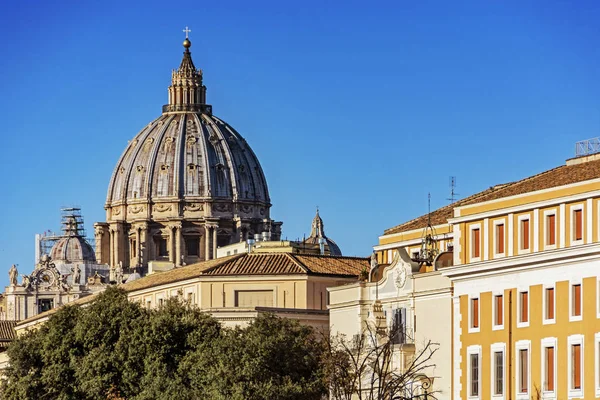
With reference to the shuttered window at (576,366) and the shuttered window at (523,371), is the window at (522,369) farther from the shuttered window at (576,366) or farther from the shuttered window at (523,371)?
the shuttered window at (576,366)

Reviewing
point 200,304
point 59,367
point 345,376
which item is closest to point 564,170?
point 345,376

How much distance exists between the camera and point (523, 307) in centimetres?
8162

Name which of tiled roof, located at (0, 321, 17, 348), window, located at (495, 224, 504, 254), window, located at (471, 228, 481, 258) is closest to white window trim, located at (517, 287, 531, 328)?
window, located at (495, 224, 504, 254)

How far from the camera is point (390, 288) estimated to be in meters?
95.5

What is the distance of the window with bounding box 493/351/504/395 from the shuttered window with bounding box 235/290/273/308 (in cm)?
4103

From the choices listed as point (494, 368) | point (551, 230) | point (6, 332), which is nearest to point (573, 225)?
point (551, 230)

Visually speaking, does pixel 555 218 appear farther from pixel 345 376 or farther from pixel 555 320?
pixel 345 376

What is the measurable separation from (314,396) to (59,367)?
1575cm

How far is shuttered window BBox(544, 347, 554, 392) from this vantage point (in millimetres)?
78938

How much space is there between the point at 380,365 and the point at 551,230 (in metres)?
15.2

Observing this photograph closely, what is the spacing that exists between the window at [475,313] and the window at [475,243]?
173cm

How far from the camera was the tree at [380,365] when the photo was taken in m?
85.9

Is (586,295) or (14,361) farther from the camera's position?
(14,361)

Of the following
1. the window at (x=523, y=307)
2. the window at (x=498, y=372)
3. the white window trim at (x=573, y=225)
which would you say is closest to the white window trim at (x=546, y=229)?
the white window trim at (x=573, y=225)
